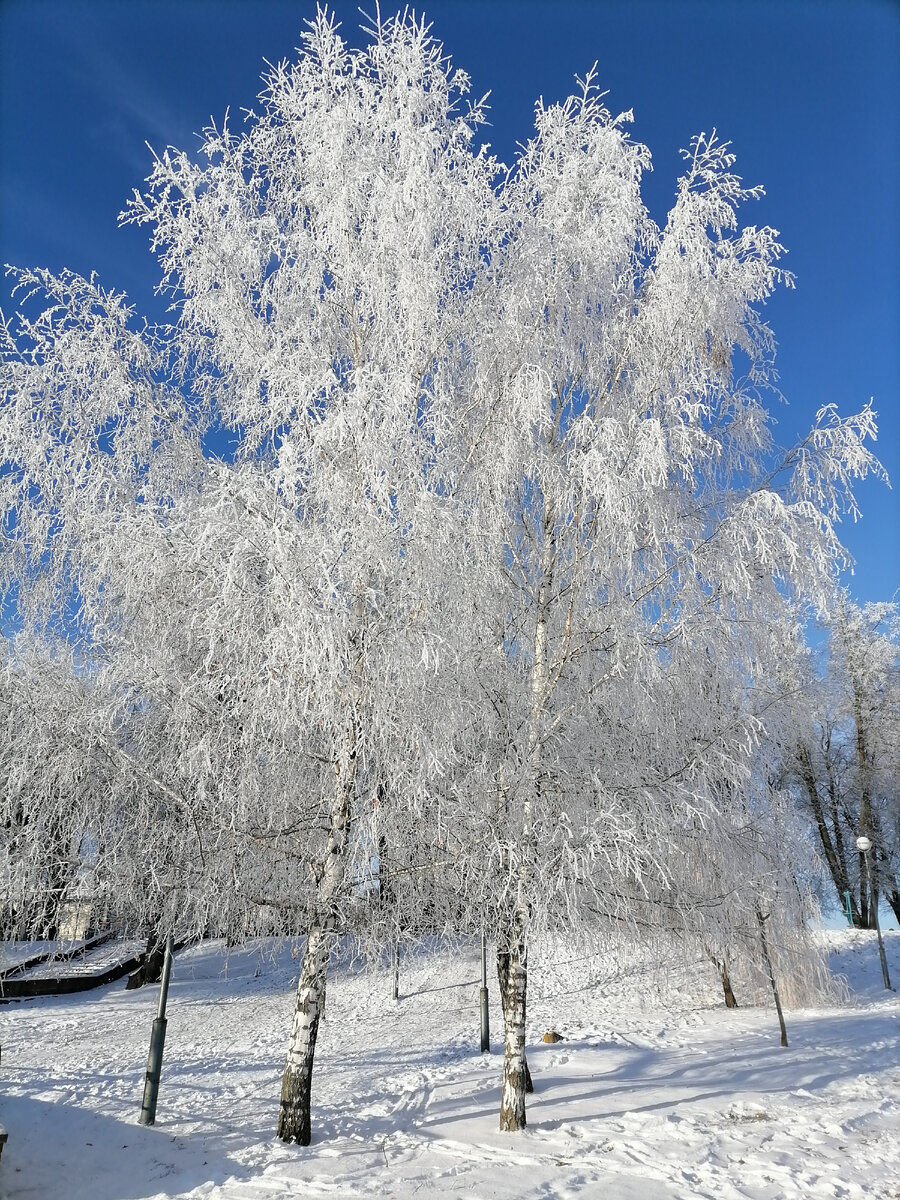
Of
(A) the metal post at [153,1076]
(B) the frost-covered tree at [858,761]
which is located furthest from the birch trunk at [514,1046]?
(B) the frost-covered tree at [858,761]

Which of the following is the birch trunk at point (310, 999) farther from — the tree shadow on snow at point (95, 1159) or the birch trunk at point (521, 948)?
the birch trunk at point (521, 948)

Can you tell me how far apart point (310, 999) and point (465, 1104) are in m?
2.55

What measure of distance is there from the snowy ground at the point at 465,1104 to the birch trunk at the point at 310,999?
21cm

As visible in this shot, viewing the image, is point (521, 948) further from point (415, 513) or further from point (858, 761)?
point (858, 761)

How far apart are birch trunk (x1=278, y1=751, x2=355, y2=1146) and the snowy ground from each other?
8.4 inches

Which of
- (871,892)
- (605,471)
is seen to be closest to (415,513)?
(605,471)

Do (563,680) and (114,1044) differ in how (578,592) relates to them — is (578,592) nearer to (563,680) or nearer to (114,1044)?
(563,680)

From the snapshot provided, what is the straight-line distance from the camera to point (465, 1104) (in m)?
7.41

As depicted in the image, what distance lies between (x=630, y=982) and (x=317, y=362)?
13432 millimetres

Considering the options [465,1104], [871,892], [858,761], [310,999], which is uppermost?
[858,761]

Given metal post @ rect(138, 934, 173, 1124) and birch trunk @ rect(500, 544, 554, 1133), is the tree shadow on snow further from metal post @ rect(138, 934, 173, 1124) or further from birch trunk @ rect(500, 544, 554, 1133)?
birch trunk @ rect(500, 544, 554, 1133)

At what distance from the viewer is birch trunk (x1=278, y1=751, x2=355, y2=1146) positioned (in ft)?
19.6

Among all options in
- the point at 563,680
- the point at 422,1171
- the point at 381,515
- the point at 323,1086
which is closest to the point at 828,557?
the point at 563,680

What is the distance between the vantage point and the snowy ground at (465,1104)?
5.29 metres
